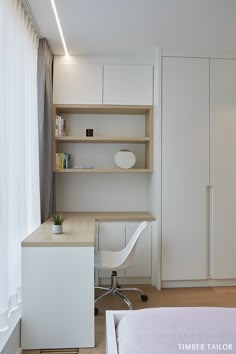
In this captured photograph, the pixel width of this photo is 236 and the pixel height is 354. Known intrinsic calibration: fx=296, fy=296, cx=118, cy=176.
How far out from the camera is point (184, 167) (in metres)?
3.29

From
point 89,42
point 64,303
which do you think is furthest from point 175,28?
point 64,303

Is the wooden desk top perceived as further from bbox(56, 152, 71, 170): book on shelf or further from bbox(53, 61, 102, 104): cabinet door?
bbox(53, 61, 102, 104): cabinet door

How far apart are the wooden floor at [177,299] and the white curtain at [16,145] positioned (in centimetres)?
97

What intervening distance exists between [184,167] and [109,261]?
1.32m

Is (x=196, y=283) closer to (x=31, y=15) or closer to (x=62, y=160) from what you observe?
(x=62, y=160)

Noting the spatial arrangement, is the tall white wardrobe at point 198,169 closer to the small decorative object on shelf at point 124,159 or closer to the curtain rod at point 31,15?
the small decorative object on shelf at point 124,159

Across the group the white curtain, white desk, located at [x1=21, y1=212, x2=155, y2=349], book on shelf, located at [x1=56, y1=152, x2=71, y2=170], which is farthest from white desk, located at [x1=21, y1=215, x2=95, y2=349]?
book on shelf, located at [x1=56, y1=152, x2=71, y2=170]

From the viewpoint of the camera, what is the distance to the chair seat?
2666 mm

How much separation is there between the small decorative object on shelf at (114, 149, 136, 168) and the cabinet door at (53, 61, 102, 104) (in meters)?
0.66

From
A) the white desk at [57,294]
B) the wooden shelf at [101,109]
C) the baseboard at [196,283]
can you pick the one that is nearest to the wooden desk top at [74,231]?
the white desk at [57,294]

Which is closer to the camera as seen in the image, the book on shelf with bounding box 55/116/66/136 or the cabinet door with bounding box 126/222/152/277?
the cabinet door with bounding box 126/222/152/277

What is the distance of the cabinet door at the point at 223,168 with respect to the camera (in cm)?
331

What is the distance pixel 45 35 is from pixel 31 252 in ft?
6.94

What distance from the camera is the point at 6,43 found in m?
1.92
